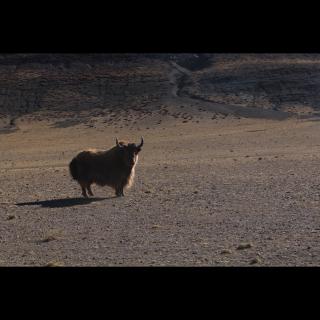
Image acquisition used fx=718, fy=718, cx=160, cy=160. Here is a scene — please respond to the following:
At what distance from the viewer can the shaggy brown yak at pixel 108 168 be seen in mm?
18344

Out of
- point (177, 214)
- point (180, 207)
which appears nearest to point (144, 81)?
point (180, 207)

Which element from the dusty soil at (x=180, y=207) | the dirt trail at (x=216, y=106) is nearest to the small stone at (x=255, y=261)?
the dusty soil at (x=180, y=207)

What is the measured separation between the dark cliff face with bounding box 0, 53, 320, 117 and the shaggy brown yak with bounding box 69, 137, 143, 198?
48920 mm

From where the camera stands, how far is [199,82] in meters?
75.1

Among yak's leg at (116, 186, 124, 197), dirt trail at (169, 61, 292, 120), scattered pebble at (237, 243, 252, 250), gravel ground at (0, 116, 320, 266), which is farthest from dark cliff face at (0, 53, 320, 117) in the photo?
scattered pebble at (237, 243, 252, 250)

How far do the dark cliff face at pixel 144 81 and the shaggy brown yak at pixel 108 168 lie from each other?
48920mm

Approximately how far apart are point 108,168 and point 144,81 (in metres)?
59.4

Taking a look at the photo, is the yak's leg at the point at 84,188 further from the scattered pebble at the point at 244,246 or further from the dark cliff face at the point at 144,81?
the dark cliff face at the point at 144,81

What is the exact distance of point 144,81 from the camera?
7712 cm

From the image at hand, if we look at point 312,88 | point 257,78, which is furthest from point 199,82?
point 312,88
